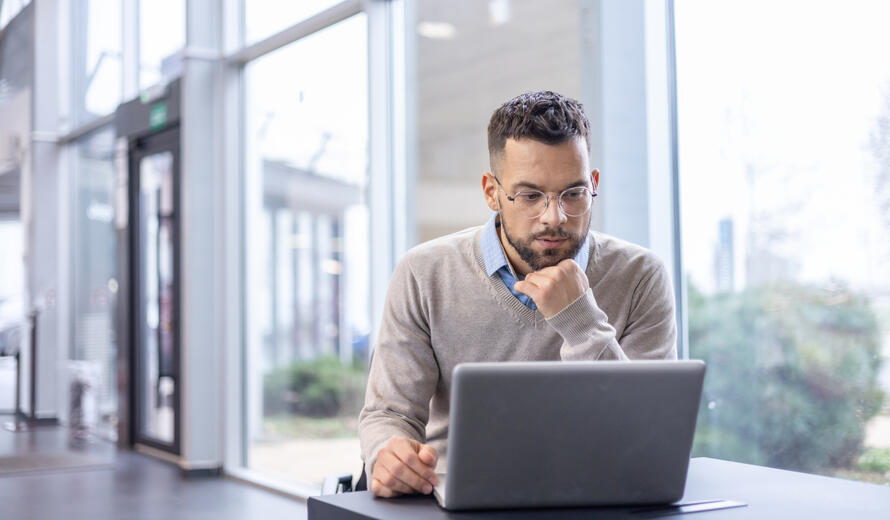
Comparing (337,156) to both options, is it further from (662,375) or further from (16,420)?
(16,420)

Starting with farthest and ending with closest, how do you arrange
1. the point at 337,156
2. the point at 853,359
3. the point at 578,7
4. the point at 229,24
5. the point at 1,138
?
1. the point at 1,138
2. the point at 229,24
3. the point at 337,156
4. the point at 578,7
5. the point at 853,359

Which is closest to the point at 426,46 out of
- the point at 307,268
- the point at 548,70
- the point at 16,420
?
the point at 548,70

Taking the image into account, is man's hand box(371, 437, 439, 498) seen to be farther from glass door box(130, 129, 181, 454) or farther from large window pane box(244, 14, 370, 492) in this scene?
glass door box(130, 129, 181, 454)

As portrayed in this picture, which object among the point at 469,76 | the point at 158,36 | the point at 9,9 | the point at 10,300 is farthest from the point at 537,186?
the point at 10,300

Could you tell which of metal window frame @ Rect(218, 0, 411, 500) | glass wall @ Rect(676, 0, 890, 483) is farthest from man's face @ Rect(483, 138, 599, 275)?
metal window frame @ Rect(218, 0, 411, 500)

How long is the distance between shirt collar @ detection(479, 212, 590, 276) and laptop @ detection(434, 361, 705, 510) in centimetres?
62

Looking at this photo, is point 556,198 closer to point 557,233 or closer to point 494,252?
point 557,233

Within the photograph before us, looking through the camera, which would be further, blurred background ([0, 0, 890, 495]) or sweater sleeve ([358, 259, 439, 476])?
blurred background ([0, 0, 890, 495])

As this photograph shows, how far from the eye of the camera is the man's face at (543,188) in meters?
1.73

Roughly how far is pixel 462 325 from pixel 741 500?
0.64 m

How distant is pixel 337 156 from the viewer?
5035 mm

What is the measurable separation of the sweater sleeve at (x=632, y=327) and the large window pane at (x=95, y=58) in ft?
21.4

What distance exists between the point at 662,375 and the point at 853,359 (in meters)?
1.62

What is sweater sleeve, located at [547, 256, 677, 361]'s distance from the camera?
1667 mm
